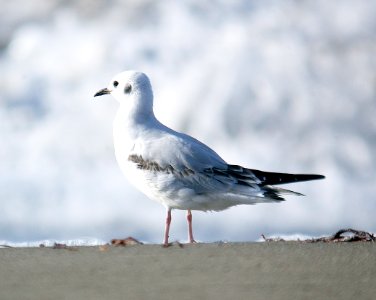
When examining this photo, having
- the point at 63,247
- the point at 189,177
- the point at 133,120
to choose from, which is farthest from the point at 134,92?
the point at 63,247

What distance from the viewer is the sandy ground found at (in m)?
3.96

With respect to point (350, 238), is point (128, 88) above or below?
above

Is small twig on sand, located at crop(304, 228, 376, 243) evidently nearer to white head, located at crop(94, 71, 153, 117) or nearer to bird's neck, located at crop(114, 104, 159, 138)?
bird's neck, located at crop(114, 104, 159, 138)

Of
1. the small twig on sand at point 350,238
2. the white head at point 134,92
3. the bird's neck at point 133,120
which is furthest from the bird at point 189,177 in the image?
the small twig on sand at point 350,238

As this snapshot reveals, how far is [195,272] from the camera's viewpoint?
169 inches

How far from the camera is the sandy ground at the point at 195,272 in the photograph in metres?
3.96

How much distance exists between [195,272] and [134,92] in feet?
7.13

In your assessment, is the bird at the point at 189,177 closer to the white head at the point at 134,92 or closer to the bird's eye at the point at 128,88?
the white head at the point at 134,92

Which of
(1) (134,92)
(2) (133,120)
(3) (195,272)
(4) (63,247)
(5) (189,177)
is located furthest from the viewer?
(1) (134,92)

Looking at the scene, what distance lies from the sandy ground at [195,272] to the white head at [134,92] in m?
1.43

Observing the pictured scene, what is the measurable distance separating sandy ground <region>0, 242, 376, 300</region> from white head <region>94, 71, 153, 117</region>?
1.43 meters

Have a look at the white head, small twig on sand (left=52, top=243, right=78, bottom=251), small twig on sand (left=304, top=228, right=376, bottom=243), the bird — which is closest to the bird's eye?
the white head

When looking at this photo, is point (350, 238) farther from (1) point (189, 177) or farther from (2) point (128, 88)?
(2) point (128, 88)

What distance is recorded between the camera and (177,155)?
18.9 feet
